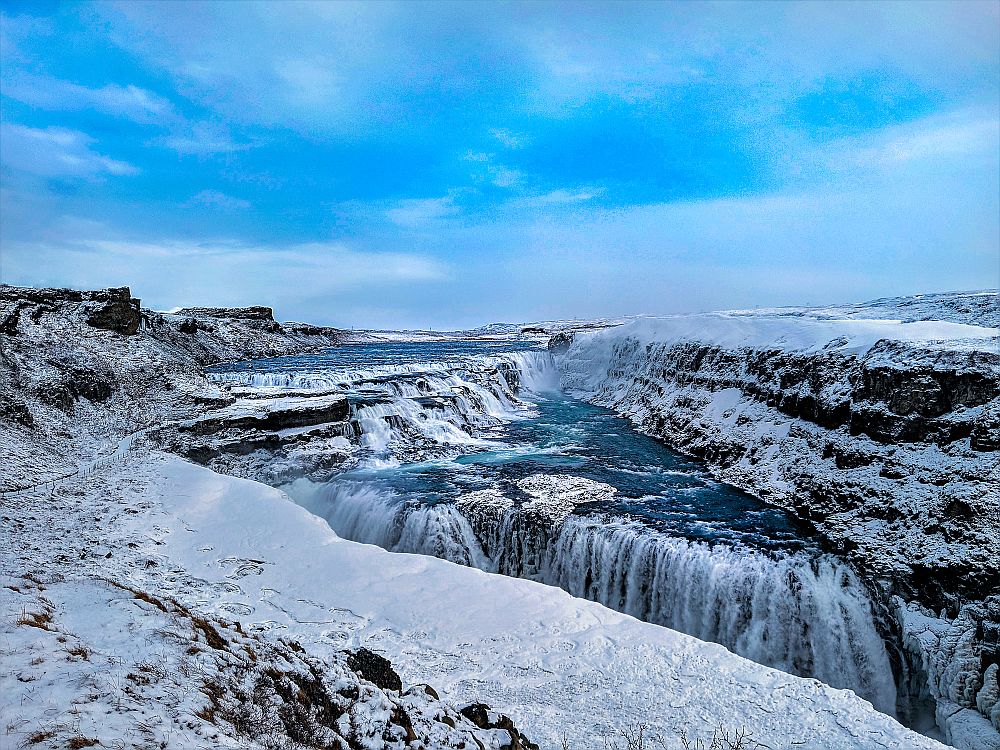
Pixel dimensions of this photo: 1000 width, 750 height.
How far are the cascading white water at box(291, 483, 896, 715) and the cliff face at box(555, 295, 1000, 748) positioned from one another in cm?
98

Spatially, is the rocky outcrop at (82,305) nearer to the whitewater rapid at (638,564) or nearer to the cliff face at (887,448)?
the whitewater rapid at (638,564)

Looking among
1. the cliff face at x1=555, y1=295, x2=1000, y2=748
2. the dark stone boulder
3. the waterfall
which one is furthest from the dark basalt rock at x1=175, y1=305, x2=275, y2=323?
the cliff face at x1=555, y1=295, x2=1000, y2=748

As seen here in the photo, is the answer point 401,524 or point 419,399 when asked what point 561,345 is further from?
point 401,524

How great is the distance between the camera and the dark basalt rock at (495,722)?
5.45 metres

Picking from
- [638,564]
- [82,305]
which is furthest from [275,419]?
[82,305]

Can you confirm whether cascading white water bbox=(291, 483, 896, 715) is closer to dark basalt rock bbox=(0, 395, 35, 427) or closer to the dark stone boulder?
dark basalt rock bbox=(0, 395, 35, 427)

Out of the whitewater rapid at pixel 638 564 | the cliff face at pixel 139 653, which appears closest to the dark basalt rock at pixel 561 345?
the whitewater rapid at pixel 638 564

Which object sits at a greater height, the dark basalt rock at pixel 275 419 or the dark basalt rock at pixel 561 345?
the dark basalt rock at pixel 561 345

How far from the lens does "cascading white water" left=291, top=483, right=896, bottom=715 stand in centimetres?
1059

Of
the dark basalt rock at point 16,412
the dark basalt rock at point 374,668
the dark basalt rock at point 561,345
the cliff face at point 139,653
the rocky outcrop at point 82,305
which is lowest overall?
the dark basalt rock at point 374,668

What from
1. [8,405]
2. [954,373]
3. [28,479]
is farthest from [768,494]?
[8,405]

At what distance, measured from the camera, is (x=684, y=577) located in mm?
11930

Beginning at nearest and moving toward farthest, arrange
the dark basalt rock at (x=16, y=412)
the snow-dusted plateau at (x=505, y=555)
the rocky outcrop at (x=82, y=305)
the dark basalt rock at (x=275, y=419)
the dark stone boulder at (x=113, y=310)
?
the snow-dusted plateau at (x=505, y=555) < the dark basalt rock at (x=16, y=412) < the dark basalt rock at (x=275, y=419) < the rocky outcrop at (x=82, y=305) < the dark stone boulder at (x=113, y=310)

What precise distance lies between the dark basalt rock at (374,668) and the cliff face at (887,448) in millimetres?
9555
